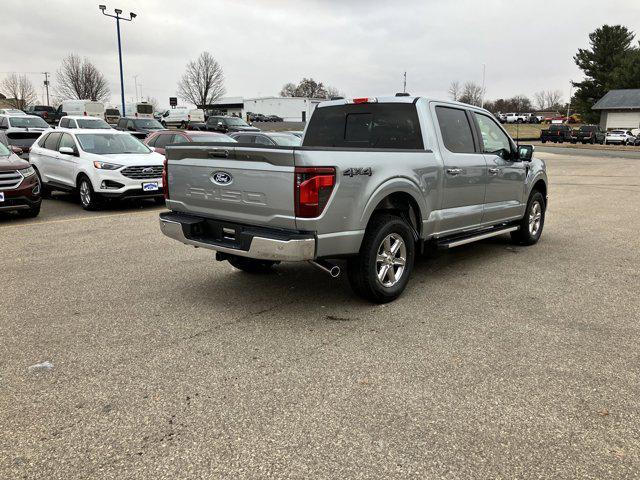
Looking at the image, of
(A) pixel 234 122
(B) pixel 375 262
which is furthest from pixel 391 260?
(A) pixel 234 122

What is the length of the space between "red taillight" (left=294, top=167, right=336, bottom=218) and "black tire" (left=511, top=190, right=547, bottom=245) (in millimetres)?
4283

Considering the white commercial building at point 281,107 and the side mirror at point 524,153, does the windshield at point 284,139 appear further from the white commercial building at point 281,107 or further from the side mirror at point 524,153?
the white commercial building at point 281,107

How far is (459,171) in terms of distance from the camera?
576 cm

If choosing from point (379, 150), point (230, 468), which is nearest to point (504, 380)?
point (230, 468)

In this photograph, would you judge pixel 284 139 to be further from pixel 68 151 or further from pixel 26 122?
pixel 26 122

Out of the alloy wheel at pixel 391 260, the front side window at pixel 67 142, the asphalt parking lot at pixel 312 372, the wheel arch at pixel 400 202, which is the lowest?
the asphalt parking lot at pixel 312 372

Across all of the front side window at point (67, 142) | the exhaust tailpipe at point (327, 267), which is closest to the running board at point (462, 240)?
the exhaust tailpipe at point (327, 267)

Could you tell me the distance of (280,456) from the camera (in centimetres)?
269

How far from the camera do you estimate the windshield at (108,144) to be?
11305 millimetres

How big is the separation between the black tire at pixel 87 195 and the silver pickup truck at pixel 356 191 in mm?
5994

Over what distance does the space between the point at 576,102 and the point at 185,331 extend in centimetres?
8054

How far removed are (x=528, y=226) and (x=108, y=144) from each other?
8.78 meters

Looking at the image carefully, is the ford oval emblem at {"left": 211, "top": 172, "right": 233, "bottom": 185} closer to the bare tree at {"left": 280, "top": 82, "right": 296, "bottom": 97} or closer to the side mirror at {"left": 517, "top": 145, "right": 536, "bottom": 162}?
the side mirror at {"left": 517, "top": 145, "right": 536, "bottom": 162}

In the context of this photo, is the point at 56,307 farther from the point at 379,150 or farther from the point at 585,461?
the point at 585,461
